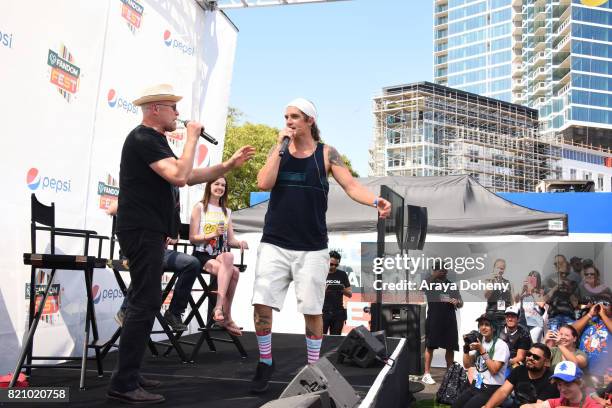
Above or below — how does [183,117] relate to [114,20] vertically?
below

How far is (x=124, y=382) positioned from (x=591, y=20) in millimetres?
83003

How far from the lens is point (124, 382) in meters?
2.69

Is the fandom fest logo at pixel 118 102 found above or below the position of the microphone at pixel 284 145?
above

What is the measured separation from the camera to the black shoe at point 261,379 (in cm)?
298

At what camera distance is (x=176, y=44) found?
6305 mm

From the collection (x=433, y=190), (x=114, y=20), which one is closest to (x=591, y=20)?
(x=433, y=190)

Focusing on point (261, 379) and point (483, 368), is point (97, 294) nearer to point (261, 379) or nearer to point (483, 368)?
point (261, 379)

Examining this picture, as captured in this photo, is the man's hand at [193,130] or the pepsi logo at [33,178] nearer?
the man's hand at [193,130]

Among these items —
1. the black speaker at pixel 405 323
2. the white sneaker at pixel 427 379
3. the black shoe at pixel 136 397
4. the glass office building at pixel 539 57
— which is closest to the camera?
the black shoe at pixel 136 397

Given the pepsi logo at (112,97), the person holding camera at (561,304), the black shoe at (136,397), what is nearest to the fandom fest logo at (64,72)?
the pepsi logo at (112,97)

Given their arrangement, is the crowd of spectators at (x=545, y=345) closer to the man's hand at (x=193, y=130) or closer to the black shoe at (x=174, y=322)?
the black shoe at (x=174, y=322)

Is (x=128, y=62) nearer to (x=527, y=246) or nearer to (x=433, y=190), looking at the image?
(x=433, y=190)

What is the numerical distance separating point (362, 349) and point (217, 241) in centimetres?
143

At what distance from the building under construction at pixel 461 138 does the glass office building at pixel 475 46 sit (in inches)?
389
